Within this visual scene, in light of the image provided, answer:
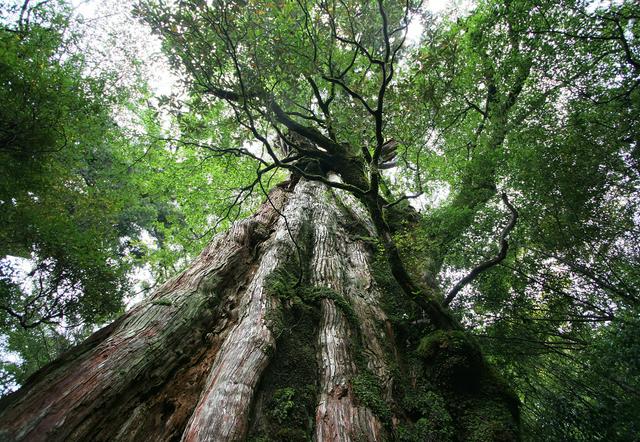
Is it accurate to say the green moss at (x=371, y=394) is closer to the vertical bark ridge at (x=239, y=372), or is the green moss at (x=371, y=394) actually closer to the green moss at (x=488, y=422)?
the green moss at (x=488, y=422)

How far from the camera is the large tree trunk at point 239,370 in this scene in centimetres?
220

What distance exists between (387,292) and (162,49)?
15.4 feet

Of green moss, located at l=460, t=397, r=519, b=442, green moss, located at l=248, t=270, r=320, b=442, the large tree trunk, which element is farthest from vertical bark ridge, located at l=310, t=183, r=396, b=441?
green moss, located at l=460, t=397, r=519, b=442

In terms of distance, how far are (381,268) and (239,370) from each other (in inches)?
128

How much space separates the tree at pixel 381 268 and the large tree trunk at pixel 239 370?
0.06 ft

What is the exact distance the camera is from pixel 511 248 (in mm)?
4703

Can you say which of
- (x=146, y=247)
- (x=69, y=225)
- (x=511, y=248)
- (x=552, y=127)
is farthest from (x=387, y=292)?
(x=146, y=247)

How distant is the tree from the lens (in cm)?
251

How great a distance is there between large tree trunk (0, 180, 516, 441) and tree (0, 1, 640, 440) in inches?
0.7

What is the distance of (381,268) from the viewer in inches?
210

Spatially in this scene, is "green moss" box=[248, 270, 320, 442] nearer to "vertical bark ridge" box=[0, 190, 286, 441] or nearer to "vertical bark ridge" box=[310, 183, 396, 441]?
"vertical bark ridge" box=[310, 183, 396, 441]

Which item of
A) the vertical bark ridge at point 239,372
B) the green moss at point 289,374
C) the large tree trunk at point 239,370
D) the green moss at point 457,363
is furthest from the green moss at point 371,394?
the vertical bark ridge at point 239,372

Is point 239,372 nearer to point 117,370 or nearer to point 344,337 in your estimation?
point 117,370

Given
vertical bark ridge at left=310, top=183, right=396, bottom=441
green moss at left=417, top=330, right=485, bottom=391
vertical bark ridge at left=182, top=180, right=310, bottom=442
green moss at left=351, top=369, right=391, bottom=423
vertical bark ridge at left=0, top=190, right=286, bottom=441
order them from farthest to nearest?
green moss at left=417, top=330, right=485, bottom=391 < green moss at left=351, top=369, right=391, bottom=423 < vertical bark ridge at left=310, top=183, right=396, bottom=441 < vertical bark ridge at left=182, top=180, right=310, bottom=442 < vertical bark ridge at left=0, top=190, right=286, bottom=441
